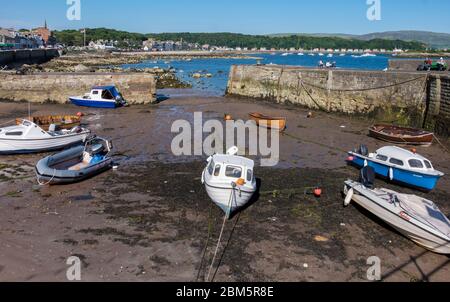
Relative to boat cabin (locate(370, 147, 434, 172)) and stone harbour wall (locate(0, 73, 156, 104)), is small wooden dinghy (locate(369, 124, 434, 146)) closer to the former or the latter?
boat cabin (locate(370, 147, 434, 172))

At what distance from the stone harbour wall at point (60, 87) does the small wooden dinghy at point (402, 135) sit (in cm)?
1964

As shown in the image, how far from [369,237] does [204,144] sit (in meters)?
11.4

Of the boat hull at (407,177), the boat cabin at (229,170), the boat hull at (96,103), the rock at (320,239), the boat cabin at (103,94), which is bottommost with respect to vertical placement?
the rock at (320,239)

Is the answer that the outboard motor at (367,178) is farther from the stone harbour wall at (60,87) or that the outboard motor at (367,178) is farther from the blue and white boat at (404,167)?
the stone harbour wall at (60,87)

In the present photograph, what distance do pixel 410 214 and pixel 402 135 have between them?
37.3 ft

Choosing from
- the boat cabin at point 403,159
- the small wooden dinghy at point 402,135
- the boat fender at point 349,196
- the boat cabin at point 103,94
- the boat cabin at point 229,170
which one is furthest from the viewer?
the boat cabin at point 103,94

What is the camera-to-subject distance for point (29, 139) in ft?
60.1

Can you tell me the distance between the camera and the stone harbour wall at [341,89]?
26812mm

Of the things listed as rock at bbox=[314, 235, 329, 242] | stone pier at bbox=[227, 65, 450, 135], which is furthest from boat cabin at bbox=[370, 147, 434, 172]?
stone pier at bbox=[227, 65, 450, 135]

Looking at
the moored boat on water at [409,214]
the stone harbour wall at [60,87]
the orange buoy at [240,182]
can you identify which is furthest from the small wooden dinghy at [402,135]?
the stone harbour wall at [60,87]

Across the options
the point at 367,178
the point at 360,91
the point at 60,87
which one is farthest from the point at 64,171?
the point at 360,91
